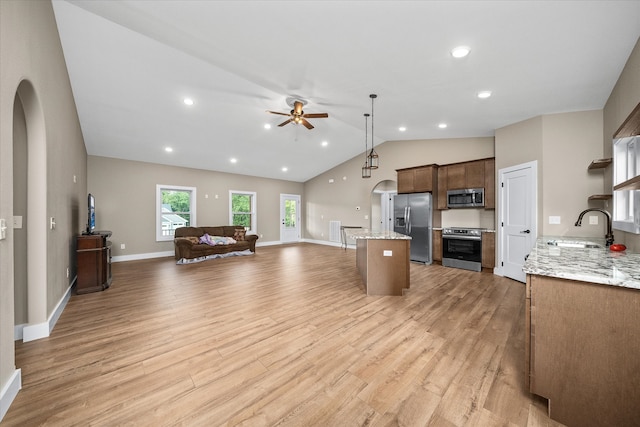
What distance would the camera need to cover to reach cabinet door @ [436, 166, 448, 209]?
19.0ft

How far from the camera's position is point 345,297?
348 centimetres

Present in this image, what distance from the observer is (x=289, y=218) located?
32.6 ft

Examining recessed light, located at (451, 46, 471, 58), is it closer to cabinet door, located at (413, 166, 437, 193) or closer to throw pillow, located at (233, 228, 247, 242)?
cabinet door, located at (413, 166, 437, 193)

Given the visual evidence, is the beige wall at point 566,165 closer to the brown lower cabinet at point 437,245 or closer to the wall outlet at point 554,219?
the wall outlet at point 554,219

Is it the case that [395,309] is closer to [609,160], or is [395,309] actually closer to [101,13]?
[609,160]

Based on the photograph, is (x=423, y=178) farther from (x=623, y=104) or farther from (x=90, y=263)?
(x=90, y=263)

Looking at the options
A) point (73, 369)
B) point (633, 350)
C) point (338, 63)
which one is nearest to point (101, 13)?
point (338, 63)

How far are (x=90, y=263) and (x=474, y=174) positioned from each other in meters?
7.11

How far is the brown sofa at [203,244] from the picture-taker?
6039mm

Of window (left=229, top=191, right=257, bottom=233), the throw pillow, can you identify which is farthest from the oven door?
window (left=229, top=191, right=257, bottom=233)

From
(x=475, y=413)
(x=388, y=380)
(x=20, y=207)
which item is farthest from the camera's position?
(x=20, y=207)

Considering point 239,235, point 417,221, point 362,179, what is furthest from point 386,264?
point 239,235

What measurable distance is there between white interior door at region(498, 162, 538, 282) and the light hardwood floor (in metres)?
1.07

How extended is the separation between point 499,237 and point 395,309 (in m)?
3.05
